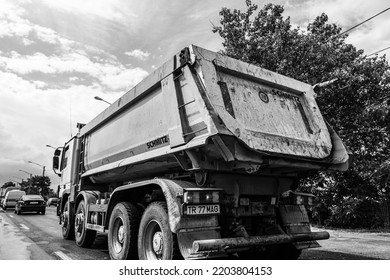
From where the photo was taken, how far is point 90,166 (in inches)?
330

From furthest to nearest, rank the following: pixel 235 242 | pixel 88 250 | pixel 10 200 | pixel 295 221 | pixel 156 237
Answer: pixel 10 200 → pixel 88 250 → pixel 295 221 → pixel 156 237 → pixel 235 242

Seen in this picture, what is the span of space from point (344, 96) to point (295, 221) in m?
8.78

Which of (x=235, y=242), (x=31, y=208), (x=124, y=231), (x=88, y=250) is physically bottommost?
(x=235, y=242)

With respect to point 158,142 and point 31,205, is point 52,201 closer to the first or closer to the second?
point 31,205

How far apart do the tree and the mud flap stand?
567cm

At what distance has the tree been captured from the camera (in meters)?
11.5

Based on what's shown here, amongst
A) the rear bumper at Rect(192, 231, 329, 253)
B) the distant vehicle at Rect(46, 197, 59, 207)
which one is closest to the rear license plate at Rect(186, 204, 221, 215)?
the rear bumper at Rect(192, 231, 329, 253)

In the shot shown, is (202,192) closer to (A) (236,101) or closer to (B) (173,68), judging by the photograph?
(A) (236,101)

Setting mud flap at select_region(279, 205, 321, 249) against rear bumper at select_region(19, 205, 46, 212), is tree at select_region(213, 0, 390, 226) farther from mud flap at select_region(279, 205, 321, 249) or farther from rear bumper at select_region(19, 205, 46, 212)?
rear bumper at select_region(19, 205, 46, 212)

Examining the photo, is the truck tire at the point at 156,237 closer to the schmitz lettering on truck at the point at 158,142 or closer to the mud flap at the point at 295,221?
the schmitz lettering on truck at the point at 158,142

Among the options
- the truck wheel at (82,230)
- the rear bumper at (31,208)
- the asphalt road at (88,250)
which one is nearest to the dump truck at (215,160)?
the asphalt road at (88,250)

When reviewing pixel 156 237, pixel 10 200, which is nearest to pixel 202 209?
pixel 156 237

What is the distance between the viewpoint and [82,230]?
7.74 metres

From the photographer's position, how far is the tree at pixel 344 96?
1145cm
